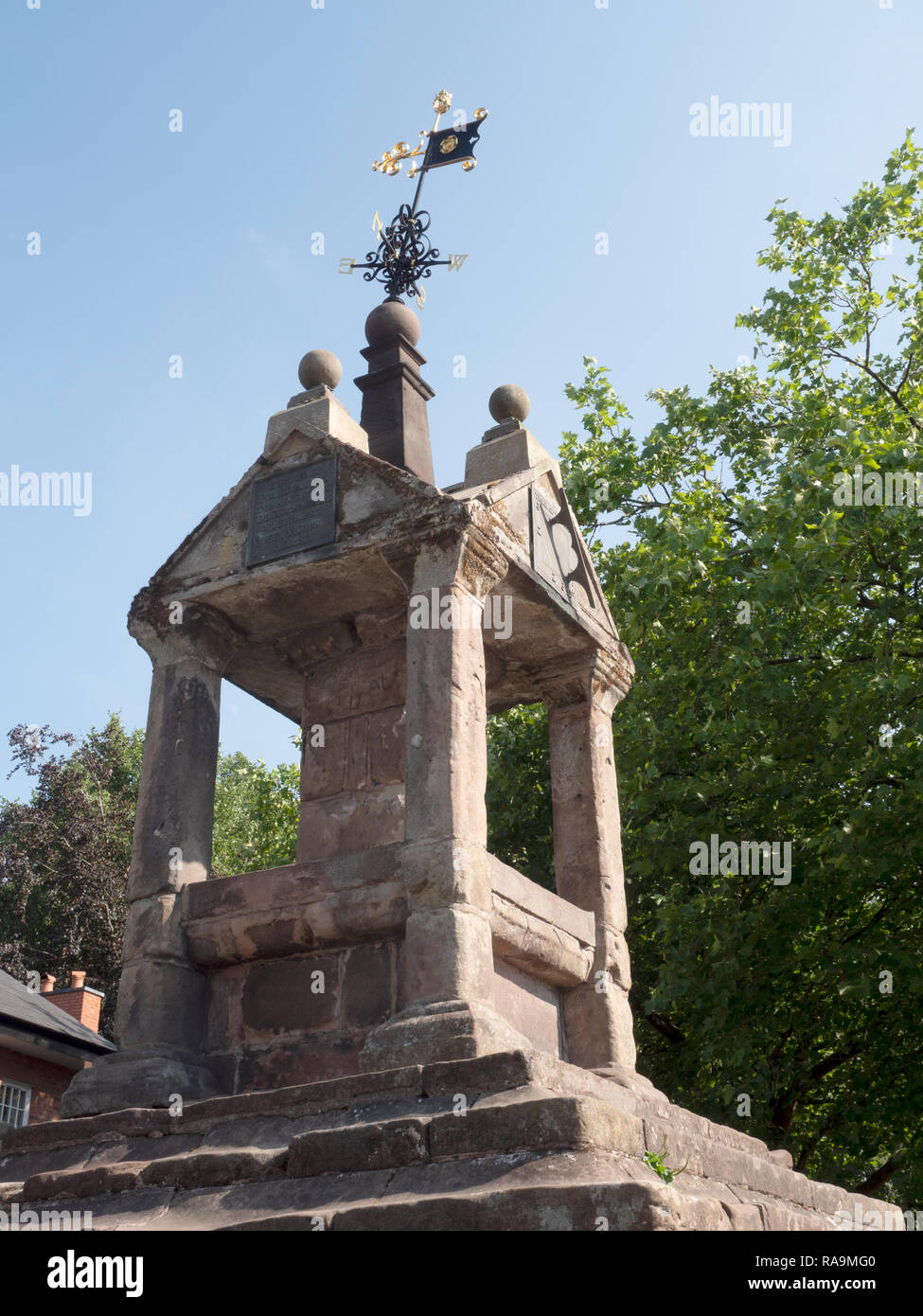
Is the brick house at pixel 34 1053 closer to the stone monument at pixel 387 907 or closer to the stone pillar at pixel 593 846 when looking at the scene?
the stone monument at pixel 387 907

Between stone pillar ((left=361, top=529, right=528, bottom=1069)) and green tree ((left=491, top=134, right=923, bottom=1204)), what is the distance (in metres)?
5.60

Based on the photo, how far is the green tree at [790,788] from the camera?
38.8 ft

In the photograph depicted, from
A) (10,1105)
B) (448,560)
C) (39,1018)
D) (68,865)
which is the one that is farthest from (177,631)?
(68,865)

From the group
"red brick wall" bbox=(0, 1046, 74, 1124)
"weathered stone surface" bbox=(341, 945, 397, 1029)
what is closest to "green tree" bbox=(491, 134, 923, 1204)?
"weathered stone surface" bbox=(341, 945, 397, 1029)

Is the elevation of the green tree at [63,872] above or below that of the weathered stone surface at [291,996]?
above

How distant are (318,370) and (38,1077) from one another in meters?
13.8

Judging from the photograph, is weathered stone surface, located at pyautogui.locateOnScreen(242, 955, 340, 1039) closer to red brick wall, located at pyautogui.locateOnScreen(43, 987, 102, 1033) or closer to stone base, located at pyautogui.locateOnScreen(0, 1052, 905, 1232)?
stone base, located at pyautogui.locateOnScreen(0, 1052, 905, 1232)

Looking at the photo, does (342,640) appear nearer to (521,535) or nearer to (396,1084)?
(521,535)

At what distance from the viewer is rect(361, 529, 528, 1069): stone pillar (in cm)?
583

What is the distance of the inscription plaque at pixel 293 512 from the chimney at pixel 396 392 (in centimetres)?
105

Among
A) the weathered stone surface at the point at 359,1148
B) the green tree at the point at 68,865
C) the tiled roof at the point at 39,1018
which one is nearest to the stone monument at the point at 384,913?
the weathered stone surface at the point at 359,1148

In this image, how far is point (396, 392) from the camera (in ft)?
30.2

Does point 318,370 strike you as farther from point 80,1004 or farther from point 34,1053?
point 80,1004

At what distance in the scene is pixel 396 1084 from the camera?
17.8 ft
